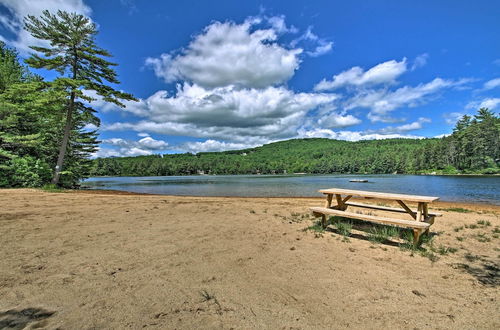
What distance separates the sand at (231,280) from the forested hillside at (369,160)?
74.5 feet

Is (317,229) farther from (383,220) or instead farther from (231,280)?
(231,280)

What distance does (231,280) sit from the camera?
3.48 m

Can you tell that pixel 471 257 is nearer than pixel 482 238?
Yes

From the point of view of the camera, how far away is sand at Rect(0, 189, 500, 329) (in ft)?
8.59

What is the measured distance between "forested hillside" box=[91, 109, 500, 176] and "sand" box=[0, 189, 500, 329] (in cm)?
2270

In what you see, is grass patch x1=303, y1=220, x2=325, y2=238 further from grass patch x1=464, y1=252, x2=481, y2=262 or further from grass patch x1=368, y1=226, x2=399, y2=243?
grass patch x1=464, y1=252, x2=481, y2=262

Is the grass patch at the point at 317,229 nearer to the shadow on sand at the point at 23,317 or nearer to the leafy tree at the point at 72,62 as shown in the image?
the shadow on sand at the point at 23,317

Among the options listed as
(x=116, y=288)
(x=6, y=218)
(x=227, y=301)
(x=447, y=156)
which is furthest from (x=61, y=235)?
(x=447, y=156)

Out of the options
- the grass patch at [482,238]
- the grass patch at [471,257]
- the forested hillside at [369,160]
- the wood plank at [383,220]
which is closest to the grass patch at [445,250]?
the grass patch at [471,257]

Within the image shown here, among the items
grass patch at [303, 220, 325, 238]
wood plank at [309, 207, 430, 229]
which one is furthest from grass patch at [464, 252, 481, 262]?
grass patch at [303, 220, 325, 238]

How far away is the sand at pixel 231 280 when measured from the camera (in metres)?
2.62

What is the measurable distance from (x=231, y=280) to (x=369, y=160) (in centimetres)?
14257

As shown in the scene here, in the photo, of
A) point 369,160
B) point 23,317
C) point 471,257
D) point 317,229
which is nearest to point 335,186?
point 317,229

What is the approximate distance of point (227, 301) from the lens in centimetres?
294
